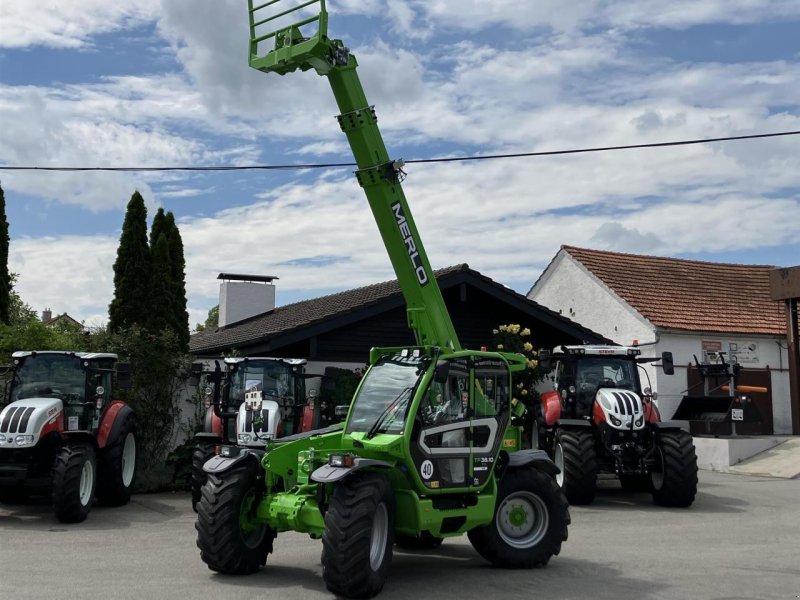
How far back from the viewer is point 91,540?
11008 millimetres

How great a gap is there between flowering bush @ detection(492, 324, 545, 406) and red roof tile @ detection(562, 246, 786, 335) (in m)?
5.30

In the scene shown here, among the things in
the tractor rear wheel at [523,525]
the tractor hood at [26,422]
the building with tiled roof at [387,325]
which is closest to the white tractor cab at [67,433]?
the tractor hood at [26,422]

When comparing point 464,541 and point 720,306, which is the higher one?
point 720,306

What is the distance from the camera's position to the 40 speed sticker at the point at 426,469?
27.8 feet

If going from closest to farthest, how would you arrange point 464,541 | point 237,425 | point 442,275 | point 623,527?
1. point 464,541
2. point 623,527
3. point 237,425
4. point 442,275

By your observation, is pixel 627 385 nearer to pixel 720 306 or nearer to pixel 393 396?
pixel 393 396

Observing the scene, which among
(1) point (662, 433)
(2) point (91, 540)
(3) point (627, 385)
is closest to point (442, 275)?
(3) point (627, 385)

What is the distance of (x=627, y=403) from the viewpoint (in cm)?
1462

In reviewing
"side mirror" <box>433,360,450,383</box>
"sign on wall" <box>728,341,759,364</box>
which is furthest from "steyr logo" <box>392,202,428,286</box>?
"sign on wall" <box>728,341,759,364</box>

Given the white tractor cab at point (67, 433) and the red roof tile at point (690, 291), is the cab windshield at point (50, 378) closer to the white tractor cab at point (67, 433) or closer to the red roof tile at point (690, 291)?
the white tractor cab at point (67, 433)

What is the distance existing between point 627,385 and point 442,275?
223 inches

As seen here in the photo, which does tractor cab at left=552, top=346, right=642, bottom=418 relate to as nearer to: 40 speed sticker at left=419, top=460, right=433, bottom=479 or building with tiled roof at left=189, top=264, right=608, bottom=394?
building with tiled roof at left=189, top=264, right=608, bottom=394

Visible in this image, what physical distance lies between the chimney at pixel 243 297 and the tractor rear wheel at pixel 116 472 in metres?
14.2

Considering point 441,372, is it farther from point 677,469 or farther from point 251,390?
point 251,390
